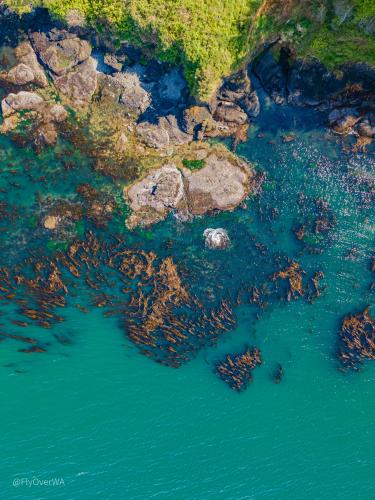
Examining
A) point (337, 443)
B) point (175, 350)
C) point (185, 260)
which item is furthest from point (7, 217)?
point (337, 443)

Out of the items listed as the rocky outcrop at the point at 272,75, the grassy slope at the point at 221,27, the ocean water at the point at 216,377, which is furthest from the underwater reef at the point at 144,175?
the grassy slope at the point at 221,27

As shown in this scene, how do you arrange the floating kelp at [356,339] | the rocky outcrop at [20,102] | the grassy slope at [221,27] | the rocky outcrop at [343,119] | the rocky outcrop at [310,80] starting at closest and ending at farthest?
the grassy slope at [221,27] → the rocky outcrop at [310,80] → the rocky outcrop at [343,119] → the rocky outcrop at [20,102] → the floating kelp at [356,339]

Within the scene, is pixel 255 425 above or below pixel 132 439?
above

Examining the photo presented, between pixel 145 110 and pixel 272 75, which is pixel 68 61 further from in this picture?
pixel 272 75

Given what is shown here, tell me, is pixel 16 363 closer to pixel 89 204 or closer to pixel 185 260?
pixel 89 204

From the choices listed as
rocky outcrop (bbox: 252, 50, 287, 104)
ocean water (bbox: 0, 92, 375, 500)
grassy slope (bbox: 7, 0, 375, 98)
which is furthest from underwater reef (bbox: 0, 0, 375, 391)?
grassy slope (bbox: 7, 0, 375, 98)

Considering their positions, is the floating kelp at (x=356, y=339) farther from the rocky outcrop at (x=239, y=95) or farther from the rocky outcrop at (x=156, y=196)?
the rocky outcrop at (x=239, y=95)

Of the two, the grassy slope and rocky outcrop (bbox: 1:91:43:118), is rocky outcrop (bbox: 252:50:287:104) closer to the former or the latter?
the grassy slope
